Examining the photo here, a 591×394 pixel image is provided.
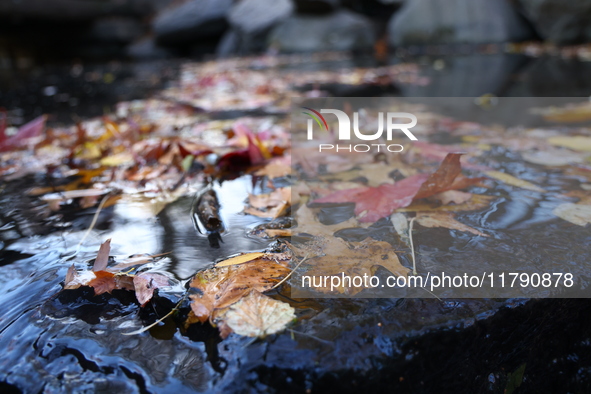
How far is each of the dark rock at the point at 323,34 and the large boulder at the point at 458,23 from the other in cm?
60

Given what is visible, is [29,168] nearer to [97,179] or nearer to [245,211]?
[97,179]

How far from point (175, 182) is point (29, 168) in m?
0.64

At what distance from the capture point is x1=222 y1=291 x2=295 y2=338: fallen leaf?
0.59m

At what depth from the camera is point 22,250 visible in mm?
880

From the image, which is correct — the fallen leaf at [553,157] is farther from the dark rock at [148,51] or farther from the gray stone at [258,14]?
the dark rock at [148,51]

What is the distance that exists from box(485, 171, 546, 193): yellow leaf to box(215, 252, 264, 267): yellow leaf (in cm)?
73

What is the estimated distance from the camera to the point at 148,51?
9.73 meters

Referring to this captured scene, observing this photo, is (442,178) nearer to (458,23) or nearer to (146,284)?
(146,284)

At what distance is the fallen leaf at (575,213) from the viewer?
868mm

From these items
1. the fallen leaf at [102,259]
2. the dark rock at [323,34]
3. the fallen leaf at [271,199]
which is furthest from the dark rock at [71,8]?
the fallen leaf at [102,259]

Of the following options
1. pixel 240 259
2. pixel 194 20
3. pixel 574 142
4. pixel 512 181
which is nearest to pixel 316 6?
pixel 194 20

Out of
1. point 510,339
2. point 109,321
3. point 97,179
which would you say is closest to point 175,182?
point 97,179

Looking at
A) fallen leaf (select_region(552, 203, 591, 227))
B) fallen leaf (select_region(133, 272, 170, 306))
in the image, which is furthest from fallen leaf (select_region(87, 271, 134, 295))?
fallen leaf (select_region(552, 203, 591, 227))

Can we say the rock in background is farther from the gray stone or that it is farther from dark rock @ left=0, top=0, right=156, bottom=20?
dark rock @ left=0, top=0, right=156, bottom=20
